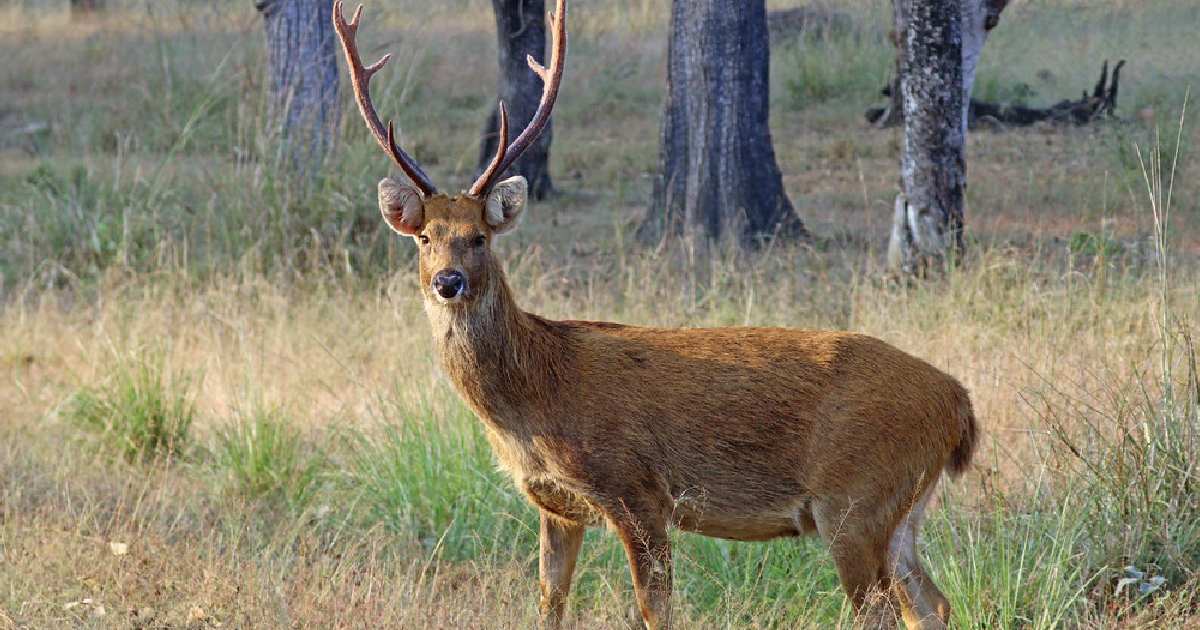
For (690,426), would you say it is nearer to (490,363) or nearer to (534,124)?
(490,363)

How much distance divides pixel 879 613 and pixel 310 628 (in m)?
1.77

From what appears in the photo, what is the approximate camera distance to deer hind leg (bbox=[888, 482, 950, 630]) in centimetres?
463

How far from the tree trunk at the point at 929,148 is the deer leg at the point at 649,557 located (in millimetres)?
4687

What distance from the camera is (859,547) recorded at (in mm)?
4477

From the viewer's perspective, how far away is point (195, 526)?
19.9 feet

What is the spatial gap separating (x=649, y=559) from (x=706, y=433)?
0.43 metres

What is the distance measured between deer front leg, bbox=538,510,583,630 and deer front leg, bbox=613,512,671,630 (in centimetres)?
37

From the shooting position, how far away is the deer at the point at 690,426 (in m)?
4.53

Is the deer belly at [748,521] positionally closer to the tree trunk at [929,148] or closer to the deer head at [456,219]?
the deer head at [456,219]

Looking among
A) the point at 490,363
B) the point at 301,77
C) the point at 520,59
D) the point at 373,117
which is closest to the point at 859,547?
the point at 490,363

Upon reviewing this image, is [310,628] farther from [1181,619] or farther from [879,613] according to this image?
[1181,619]

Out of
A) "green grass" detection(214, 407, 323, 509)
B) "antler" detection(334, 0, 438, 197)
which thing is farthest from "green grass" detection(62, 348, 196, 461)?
"antler" detection(334, 0, 438, 197)

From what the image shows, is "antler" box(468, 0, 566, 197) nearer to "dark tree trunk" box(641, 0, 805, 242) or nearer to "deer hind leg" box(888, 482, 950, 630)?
"deer hind leg" box(888, 482, 950, 630)

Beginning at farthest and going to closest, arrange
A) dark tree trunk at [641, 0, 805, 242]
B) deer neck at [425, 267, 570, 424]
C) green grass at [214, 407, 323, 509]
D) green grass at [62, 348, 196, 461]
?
dark tree trunk at [641, 0, 805, 242] → green grass at [62, 348, 196, 461] → green grass at [214, 407, 323, 509] → deer neck at [425, 267, 570, 424]
